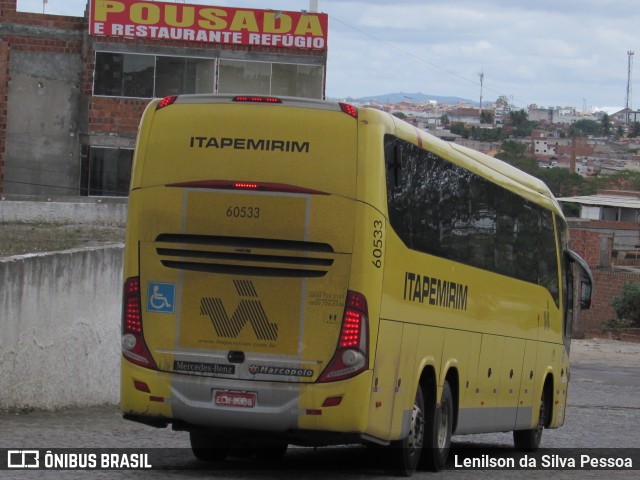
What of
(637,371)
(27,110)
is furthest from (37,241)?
(27,110)

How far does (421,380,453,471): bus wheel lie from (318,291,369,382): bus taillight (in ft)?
7.61

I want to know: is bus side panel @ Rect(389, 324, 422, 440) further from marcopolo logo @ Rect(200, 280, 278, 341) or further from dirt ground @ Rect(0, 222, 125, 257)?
dirt ground @ Rect(0, 222, 125, 257)

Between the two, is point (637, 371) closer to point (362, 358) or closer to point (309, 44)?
point (309, 44)

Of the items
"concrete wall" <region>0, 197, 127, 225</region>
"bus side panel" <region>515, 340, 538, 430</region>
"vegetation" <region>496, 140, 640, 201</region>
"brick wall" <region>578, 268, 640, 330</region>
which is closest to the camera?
"bus side panel" <region>515, 340, 538, 430</region>

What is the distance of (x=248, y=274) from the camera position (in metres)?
10.9

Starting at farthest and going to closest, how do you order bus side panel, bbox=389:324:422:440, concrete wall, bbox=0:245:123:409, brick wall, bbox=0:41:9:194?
1. brick wall, bbox=0:41:9:194
2. concrete wall, bbox=0:245:123:409
3. bus side panel, bbox=389:324:422:440

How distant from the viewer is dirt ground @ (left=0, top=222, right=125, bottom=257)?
1746cm

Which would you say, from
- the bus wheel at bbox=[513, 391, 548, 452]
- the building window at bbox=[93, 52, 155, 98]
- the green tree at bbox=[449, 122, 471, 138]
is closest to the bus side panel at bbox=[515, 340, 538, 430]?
the bus wheel at bbox=[513, 391, 548, 452]

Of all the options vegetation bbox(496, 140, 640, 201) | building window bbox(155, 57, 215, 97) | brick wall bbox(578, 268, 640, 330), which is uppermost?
building window bbox(155, 57, 215, 97)

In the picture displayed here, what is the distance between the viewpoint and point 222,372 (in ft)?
35.6

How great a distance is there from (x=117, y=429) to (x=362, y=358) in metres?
5.58

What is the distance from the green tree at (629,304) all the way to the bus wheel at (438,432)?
44.8m

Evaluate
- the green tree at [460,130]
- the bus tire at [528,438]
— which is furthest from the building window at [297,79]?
the green tree at [460,130]

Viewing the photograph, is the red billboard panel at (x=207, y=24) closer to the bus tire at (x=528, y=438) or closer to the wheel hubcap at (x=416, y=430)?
the bus tire at (x=528, y=438)
